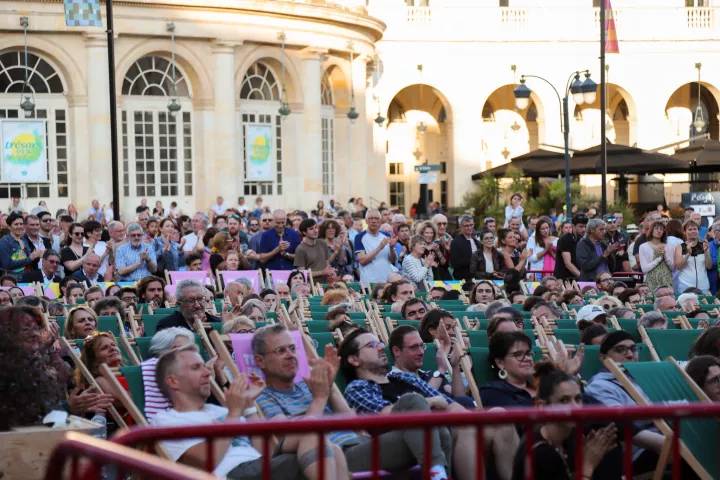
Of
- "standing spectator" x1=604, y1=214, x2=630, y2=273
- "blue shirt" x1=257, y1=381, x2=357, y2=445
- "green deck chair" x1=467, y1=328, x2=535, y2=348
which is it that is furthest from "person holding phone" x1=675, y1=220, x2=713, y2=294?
"blue shirt" x1=257, y1=381, x2=357, y2=445

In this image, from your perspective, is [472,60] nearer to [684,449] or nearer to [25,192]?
[25,192]

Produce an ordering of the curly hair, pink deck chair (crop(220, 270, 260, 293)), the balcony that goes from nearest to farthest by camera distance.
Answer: the curly hair
pink deck chair (crop(220, 270, 260, 293))
the balcony

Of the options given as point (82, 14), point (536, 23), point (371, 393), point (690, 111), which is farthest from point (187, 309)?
point (690, 111)

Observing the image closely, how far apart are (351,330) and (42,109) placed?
2287 cm

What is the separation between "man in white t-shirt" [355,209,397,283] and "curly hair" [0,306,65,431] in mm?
9328

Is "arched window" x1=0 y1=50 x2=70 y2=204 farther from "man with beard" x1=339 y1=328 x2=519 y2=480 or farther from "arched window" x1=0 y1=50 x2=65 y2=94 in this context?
"man with beard" x1=339 y1=328 x2=519 y2=480

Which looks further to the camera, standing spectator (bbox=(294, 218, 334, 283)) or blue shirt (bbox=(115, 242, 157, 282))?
standing spectator (bbox=(294, 218, 334, 283))

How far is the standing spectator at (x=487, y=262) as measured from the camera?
50.0 feet

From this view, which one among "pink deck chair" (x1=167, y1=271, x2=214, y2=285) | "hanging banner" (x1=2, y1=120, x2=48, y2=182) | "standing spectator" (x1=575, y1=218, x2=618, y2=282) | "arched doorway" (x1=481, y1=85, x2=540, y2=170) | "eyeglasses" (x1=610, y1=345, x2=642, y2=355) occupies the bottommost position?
"eyeglasses" (x1=610, y1=345, x2=642, y2=355)

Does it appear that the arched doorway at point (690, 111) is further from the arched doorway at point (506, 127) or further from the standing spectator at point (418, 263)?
the standing spectator at point (418, 263)

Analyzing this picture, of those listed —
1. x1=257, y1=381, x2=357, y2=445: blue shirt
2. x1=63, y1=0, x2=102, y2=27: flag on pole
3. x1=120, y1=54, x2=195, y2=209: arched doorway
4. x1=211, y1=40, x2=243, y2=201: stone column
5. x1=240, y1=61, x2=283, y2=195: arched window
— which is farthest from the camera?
x1=240, y1=61, x2=283, y2=195: arched window

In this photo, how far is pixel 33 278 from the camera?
1463 cm

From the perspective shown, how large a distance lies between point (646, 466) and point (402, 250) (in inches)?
426

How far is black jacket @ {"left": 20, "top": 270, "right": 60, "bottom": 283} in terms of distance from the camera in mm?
14570
